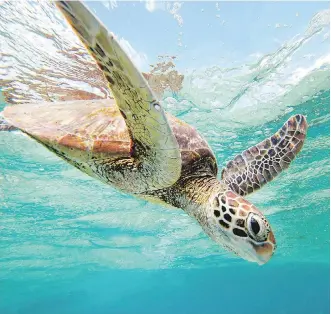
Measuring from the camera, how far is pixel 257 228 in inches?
92.1

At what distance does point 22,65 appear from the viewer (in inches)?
261

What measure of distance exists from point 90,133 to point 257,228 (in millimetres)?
1996

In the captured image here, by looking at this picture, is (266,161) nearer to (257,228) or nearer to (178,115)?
(257,228)

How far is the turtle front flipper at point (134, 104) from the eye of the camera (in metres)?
1.76

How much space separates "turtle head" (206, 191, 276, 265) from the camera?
2365 millimetres

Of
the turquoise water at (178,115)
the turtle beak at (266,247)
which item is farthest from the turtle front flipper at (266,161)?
the turquoise water at (178,115)

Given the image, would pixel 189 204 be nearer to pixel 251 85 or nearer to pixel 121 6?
pixel 121 6

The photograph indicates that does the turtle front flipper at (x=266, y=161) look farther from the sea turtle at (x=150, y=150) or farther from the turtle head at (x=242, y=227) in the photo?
the turtle head at (x=242, y=227)

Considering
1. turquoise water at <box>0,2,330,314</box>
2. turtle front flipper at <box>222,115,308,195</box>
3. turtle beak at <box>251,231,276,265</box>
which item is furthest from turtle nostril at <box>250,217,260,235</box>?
turquoise water at <box>0,2,330,314</box>

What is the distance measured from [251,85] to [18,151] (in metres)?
8.10

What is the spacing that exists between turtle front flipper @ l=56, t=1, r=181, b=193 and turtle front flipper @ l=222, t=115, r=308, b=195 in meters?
1.43

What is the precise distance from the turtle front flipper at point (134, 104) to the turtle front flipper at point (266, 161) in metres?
1.43

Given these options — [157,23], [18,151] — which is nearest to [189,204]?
[157,23]

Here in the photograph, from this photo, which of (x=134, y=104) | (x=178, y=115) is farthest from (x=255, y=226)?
(x=178, y=115)
